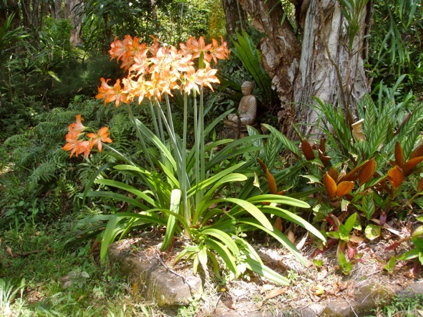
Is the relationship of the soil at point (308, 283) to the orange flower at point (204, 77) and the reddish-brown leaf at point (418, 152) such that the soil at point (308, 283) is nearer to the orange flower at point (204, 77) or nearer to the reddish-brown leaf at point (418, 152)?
the reddish-brown leaf at point (418, 152)

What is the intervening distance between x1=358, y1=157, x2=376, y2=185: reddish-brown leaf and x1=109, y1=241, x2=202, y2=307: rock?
4.23 feet

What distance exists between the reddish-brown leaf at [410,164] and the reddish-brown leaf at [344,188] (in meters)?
0.37

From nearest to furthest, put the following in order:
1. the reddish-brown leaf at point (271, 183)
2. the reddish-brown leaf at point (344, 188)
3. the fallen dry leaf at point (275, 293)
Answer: the fallen dry leaf at point (275, 293) → the reddish-brown leaf at point (344, 188) → the reddish-brown leaf at point (271, 183)

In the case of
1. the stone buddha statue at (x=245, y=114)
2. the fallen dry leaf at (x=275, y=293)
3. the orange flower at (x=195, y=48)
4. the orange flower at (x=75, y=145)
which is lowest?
the fallen dry leaf at (x=275, y=293)

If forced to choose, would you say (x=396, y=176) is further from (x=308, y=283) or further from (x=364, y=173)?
(x=308, y=283)

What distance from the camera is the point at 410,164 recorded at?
2.71 metres

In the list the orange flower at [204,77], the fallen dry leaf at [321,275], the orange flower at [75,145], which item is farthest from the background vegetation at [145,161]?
the orange flower at [204,77]

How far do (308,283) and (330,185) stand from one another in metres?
0.67

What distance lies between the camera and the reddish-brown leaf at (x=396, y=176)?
268 centimetres

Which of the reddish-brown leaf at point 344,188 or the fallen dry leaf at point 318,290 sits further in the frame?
the reddish-brown leaf at point 344,188

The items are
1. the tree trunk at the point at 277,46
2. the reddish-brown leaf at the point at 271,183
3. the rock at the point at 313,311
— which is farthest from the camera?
the tree trunk at the point at 277,46

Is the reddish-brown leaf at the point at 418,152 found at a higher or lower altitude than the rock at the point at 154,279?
higher

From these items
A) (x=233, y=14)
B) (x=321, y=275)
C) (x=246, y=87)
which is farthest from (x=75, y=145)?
(x=233, y=14)

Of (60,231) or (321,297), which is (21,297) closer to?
(60,231)
